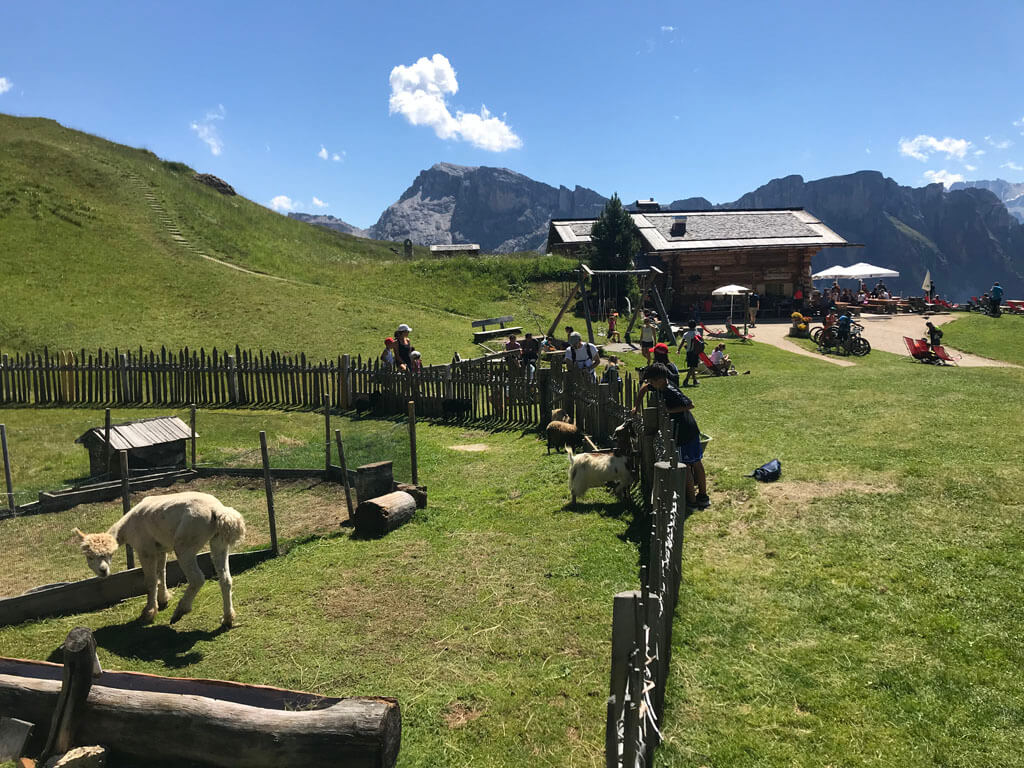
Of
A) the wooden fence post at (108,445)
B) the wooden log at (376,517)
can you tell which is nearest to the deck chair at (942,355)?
the wooden log at (376,517)

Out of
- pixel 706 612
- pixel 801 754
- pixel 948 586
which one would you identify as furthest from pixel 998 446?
pixel 801 754

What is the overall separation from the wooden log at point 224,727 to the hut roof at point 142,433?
7.38 meters

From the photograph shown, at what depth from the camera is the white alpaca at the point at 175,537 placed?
638cm

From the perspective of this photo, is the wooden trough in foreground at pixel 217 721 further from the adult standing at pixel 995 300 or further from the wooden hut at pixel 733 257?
the adult standing at pixel 995 300

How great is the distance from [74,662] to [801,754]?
4795 millimetres

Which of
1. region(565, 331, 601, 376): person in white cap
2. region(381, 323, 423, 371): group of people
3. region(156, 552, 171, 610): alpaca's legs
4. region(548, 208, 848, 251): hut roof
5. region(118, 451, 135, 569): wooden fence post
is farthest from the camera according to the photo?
region(548, 208, 848, 251): hut roof

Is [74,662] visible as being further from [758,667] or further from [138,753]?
[758,667]

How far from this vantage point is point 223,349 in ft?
73.0

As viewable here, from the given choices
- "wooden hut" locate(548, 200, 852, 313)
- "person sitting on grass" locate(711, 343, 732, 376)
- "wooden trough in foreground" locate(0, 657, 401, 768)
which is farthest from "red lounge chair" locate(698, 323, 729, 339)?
"wooden trough in foreground" locate(0, 657, 401, 768)

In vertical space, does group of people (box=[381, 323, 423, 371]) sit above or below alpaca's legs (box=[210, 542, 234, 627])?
above

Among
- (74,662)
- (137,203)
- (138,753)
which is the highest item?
(137,203)

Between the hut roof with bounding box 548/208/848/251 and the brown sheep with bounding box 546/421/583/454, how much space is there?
2804cm

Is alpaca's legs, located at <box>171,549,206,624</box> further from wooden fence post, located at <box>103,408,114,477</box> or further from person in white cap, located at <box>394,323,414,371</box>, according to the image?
person in white cap, located at <box>394,323,414,371</box>

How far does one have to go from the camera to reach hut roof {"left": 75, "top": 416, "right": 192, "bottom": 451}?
10.9 meters
